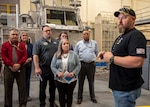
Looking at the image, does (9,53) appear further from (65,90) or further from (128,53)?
(128,53)

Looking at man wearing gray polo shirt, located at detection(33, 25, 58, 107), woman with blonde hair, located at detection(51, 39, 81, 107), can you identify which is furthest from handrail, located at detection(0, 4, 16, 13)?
woman with blonde hair, located at detection(51, 39, 81, 107)

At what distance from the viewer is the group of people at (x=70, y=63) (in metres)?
1.71

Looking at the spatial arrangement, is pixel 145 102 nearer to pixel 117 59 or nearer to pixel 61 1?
pixel 117 59

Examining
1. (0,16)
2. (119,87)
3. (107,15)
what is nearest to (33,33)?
(0,16)

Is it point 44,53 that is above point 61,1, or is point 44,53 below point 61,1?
below

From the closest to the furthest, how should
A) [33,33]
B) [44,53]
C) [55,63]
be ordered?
[55,63] → [44,53] → [33,33]

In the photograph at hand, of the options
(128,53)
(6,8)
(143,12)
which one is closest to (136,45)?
(128,53)

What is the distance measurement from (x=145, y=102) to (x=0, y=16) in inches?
230

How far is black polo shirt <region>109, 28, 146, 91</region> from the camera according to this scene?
164 cm

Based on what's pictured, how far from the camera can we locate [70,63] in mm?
3182

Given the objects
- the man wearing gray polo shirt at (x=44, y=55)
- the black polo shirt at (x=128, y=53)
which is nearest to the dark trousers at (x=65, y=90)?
the man wearing gray polo shirt at (x=44, y=55)

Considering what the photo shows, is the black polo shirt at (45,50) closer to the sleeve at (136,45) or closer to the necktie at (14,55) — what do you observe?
the necktie at (14,55)

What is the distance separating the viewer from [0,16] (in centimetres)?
747

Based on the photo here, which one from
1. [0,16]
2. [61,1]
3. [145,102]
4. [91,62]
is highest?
[61,1]
